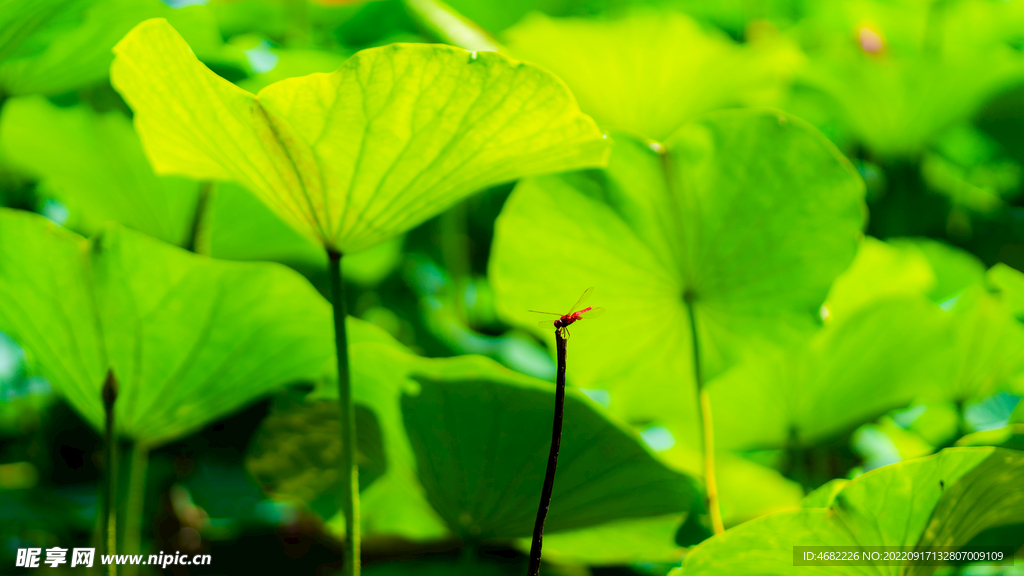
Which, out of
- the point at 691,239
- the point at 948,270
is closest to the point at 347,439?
A: the point at 691,239

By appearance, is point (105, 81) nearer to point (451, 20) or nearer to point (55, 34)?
point (55, 34)

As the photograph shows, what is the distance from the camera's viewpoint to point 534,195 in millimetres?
369

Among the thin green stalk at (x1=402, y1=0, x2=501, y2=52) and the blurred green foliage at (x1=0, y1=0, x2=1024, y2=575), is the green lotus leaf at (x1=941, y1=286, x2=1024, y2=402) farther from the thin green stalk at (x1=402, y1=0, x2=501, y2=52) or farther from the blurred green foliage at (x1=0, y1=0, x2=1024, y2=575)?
the thin green stalk at (x1=402, y1=0, x2=501, y2=52)

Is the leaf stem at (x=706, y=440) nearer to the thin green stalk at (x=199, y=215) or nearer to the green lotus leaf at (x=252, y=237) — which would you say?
the green lotus leaf at (x=252, y=237)

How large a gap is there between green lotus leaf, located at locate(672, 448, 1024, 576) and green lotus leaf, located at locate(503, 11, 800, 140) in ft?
1.24

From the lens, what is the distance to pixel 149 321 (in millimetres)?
334

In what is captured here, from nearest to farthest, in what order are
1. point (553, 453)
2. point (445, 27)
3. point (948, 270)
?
point (553, 453) → point (445, 27) → point (948, 270)

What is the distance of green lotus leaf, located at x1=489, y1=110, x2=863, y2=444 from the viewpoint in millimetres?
357

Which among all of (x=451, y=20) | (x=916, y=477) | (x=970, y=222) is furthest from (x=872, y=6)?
(x=916, y=477)

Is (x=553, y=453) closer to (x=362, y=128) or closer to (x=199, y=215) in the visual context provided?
(x=362, y=128)

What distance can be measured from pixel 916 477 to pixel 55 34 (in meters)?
0.43

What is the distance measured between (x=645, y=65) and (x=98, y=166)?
1.33ft

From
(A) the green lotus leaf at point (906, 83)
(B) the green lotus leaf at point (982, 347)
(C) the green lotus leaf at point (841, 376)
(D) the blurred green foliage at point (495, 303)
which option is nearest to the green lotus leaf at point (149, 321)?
(D) the blurred green foliage at point (495, 303)

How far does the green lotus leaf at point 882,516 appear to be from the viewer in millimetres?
265
